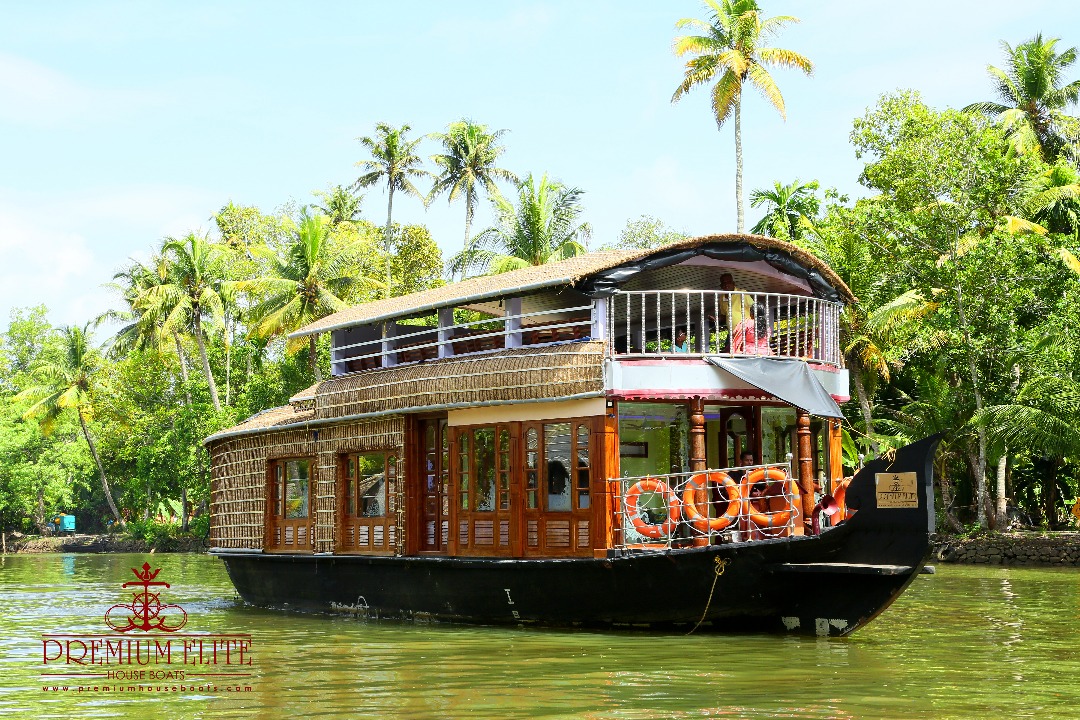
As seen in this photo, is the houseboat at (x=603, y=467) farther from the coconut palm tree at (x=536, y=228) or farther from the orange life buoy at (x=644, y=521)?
the coconut palm tree at (x=536, y=228)

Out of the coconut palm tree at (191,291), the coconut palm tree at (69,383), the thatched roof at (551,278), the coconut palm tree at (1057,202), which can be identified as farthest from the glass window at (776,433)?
the coconut palm tree at (69,383)

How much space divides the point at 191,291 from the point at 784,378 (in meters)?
26.9

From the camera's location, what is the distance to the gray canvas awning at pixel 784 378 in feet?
34.2

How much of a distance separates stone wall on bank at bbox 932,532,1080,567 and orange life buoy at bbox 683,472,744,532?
501 inches

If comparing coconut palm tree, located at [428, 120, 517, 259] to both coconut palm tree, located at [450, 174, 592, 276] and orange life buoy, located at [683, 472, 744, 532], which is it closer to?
coconut palm tree, located at [450, 174, 592, 276]

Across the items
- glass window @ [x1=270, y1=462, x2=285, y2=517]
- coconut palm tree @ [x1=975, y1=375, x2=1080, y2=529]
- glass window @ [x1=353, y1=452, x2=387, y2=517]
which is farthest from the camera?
coconut palm tree @ [x1=975, y1=375, x2=1080, y2=529]

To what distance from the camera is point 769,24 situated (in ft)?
89.5

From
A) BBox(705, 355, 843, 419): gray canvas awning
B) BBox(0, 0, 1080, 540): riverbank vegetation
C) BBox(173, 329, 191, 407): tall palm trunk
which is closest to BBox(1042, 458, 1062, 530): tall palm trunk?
BBox(0, 0, 1080, 540): riverbank vegetation

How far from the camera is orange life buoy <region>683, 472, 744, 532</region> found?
10.0m

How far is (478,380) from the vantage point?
11398 millimetres

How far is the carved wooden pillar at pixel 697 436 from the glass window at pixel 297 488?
5198 millimetres

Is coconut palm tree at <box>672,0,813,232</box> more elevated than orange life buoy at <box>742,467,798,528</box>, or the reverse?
coconut palm tree at <box>672,0,813,232</box>

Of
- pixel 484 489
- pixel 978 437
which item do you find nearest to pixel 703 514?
pixel 484 489

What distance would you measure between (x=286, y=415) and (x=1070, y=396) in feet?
44.8
